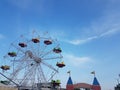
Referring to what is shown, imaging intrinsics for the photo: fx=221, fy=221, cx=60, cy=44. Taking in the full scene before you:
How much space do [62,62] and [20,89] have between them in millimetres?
15398

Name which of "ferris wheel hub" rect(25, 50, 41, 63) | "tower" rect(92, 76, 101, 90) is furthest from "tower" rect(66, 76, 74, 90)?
"ferris wheel hub" rect(25, 50, 41, 63)

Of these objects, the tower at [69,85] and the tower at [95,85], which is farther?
the tower at [69,85]

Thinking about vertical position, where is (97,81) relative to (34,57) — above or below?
below

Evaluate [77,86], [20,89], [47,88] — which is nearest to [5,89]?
[20,89]

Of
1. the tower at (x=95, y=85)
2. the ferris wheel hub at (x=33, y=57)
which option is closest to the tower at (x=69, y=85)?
the tower at (x=95, y=85)

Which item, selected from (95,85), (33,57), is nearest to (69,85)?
(95,85)

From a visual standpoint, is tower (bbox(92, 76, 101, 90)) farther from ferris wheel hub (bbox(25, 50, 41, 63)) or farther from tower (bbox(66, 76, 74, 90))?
ferris wheel hub (bbox(25, 50, 41, 63))

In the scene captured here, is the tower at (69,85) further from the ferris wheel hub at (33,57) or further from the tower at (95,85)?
the ferris wheel hub at (33,57)

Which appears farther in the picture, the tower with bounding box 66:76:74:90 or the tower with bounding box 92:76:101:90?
the tower with bounding box 66:76:74:90

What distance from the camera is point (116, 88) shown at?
9212cm

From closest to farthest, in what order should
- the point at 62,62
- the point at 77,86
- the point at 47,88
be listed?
the point at 62,62
the point at 47,88
the point at 77,86

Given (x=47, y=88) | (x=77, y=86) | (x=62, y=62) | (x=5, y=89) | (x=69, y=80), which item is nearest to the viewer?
(x=5, y=89)

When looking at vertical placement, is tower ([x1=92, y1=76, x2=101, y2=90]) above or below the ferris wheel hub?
below

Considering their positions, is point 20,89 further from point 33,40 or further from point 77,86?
point 77,86
